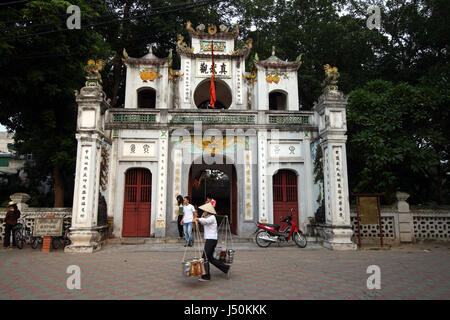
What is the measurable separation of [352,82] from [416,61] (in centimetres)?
452

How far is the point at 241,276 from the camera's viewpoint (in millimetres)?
6215

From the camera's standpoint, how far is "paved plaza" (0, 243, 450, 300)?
16.5 feet

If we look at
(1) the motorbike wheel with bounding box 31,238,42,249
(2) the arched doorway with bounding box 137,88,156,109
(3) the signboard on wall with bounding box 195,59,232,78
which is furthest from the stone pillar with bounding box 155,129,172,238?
(1) the motorbike wheel with bounding box 31,238,42,249

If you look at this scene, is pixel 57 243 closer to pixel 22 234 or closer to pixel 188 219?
pixel 22 234

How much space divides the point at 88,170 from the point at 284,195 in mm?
7575

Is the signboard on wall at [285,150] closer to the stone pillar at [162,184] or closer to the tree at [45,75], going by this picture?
the stone pillar at [162,184]

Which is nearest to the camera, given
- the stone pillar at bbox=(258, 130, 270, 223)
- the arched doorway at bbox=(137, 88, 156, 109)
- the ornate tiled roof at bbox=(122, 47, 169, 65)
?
the stone pillar at bbox=(258, 130, 270, 223)

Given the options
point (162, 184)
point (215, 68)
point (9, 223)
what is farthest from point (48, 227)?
point (215, 68)

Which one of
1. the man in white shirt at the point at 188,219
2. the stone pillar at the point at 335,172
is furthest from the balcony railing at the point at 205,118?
the man in white shirt at the point at 188,219

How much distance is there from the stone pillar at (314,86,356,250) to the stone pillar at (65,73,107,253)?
7982 millimetres

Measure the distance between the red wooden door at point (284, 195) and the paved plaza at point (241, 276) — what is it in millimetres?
3035

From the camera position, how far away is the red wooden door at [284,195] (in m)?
12.6

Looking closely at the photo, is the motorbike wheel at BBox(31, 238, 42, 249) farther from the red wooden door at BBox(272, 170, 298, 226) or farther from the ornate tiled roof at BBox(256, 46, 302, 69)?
the ornate tiled roof at BBox(256, 46, 302, 69)

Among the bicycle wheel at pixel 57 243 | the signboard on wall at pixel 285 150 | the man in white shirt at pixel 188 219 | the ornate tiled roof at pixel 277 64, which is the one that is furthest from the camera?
the ornate tiled roof at pixel 277 64
